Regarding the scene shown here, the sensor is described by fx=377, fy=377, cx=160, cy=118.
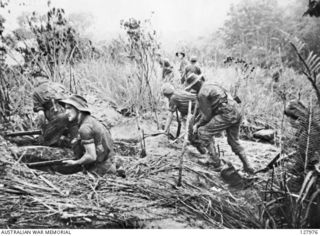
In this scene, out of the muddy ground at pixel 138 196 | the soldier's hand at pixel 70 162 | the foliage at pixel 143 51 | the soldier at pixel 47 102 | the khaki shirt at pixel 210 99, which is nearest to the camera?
the muddy ground at pixel 138 196

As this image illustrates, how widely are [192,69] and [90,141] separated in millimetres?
858

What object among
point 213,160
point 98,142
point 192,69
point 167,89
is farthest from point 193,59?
point 98,142

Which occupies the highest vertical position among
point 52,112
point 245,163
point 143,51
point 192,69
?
point 143,51

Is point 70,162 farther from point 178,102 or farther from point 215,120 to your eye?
point 215,120

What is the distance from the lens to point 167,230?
2.08m

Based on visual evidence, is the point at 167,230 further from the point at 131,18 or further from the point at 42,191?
the point at 131,18

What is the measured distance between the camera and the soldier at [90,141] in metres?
2.12

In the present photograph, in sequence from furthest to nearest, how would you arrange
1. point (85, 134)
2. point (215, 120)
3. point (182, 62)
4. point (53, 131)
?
point (182, 62)
point (215, 120)
point (53, 131)
point (85, 134)

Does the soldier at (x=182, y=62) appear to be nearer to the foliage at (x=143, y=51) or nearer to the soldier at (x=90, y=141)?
the foliage at (x=143, y=51)

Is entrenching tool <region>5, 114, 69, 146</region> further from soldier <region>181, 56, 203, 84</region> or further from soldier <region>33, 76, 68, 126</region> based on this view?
soldier <region>181, 56, 203, 84</region>

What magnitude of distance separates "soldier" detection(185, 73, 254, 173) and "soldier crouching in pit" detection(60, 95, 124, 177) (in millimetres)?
554

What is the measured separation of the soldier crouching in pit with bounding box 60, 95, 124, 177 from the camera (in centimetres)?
212

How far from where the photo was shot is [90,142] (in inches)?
83.6

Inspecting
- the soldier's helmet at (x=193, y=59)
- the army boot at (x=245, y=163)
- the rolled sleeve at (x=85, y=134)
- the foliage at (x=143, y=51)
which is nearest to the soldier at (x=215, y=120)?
the army boot at (x=245, y=163)
